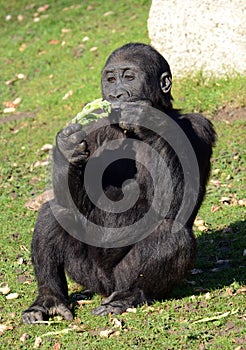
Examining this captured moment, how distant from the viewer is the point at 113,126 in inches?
241

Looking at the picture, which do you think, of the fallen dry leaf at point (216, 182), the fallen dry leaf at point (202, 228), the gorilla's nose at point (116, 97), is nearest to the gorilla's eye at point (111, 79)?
the gorilla's nose at point (116, 97)

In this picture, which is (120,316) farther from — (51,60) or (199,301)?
(51,60)

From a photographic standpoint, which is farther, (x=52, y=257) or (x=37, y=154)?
(x=37, y=154)

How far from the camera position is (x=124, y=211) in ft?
20.1

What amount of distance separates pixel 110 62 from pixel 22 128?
457 centimetres

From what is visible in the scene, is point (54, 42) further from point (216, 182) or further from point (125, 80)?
point (125, 80)

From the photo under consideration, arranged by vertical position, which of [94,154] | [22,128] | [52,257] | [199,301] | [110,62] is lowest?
[22,128]

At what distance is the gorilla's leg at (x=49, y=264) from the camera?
610 centimetres

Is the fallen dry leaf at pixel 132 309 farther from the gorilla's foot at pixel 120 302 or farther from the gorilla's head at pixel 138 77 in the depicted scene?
the gorilla's head at pixel 138 77

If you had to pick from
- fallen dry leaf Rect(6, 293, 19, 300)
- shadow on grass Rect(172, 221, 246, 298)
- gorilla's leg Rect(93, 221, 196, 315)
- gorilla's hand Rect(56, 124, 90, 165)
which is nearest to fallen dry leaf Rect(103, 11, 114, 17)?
shadow on grass Rect(172, 221, 246, 298)

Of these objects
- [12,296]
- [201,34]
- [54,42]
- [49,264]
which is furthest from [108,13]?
[49,264]

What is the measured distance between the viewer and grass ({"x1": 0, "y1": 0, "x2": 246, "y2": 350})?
5621 mm

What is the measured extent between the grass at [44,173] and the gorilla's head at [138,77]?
156 cm

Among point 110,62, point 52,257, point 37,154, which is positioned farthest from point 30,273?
point 37,154
